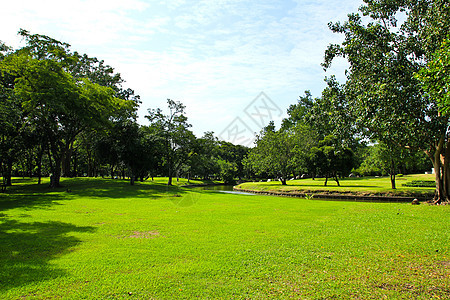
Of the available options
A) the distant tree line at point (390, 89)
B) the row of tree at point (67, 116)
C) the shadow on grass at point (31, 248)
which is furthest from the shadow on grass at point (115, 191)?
the distant tree line at point (390, 89)

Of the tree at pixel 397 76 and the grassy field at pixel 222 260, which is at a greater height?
the tree at pixel 397 76

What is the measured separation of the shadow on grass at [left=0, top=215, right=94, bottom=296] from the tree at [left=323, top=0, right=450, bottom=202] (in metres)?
17.1

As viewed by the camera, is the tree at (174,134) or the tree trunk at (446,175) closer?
the tree trunk at (446,175)

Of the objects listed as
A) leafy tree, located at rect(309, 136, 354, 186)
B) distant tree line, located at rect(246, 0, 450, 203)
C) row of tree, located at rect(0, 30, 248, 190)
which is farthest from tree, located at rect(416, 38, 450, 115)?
leafy tree, located at rect(309, 136, 354, 186)

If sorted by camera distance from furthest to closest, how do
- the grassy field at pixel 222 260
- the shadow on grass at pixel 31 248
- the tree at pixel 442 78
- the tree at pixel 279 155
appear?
the tree at pixel 279 155 → the tree at pixel 442 78 → the shadow on grass at pixel 31 248 → the grassy field at pixel 222 260

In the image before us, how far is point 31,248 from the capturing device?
7078 millimetres

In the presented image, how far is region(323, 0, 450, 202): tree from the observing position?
52.3 ft

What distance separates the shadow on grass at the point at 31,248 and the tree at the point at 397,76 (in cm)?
1711

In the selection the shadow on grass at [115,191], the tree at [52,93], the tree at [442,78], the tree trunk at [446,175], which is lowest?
the shadow on grass at [115,191]

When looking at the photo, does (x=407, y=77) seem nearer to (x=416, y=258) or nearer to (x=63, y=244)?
(x=416, y=258)

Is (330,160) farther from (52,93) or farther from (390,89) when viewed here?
(52,93)

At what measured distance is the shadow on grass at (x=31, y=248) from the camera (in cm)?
527

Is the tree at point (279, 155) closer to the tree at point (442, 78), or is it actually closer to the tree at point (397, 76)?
the tree at point (397, 76)

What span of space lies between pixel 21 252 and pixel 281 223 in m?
8.58
